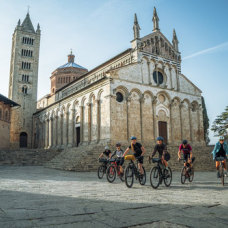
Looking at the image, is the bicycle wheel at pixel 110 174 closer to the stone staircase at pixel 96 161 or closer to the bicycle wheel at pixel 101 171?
the bicycle wheel at pixel 101 171

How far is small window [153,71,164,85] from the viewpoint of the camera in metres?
26.6

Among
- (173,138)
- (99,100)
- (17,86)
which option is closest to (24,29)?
Result: (17,86)

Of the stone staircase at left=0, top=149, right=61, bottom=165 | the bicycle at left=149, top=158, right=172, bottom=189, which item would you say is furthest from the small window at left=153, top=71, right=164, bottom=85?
the bicycle at left=149, top=158, right=172, bottom=189

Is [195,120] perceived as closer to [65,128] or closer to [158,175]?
A: [65,128]

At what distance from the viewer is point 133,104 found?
23719 millimetres

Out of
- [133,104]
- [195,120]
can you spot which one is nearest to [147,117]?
[133,104]

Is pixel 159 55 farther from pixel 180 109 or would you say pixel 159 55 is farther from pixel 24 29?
pixel 24 29

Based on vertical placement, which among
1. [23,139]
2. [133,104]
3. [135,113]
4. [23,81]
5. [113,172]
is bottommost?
[113,172]

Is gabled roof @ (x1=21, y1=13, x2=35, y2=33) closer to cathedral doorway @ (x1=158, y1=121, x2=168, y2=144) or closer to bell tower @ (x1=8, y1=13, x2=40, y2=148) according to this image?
bell tower @ (x1=8, y1=13, x2=40, y2=148)

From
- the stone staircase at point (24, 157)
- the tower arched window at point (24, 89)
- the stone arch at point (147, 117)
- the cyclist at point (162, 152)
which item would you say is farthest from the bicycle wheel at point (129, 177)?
the tower arched window at point (24, 89)

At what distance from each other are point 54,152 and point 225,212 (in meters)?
22.4

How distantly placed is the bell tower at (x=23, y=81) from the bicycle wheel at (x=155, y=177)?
34175mm

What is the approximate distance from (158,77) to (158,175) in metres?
21.0

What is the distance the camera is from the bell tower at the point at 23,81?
1501 inches
